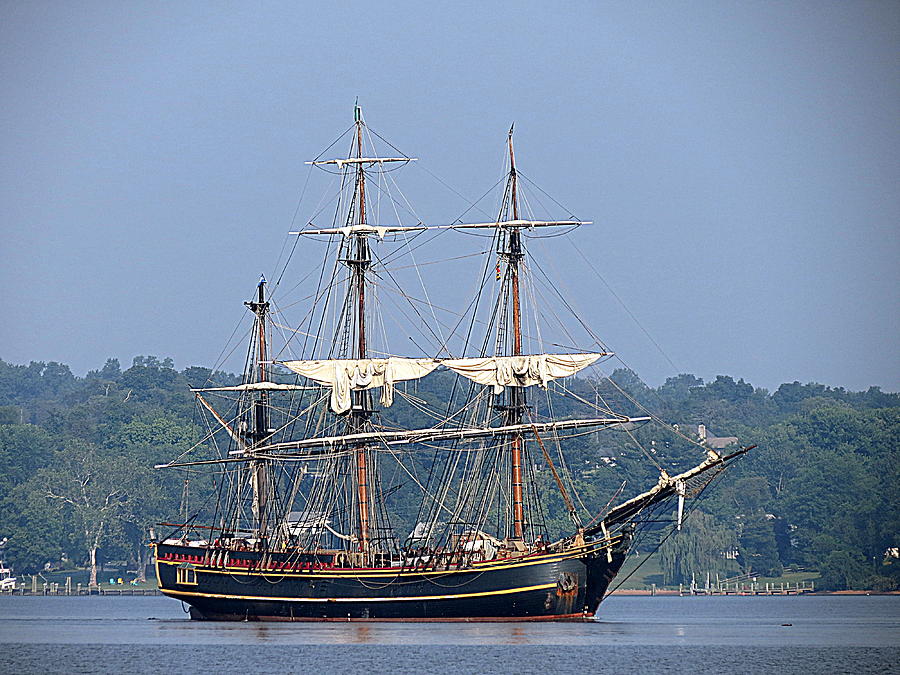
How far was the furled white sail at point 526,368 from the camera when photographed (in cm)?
10862

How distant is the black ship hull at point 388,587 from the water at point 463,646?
985mm

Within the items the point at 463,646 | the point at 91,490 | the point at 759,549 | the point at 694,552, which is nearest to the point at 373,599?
the point at 463,646

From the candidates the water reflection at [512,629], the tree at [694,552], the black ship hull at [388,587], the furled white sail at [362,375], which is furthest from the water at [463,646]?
the tree at [694,552]

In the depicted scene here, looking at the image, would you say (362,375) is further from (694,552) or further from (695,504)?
(695,504)

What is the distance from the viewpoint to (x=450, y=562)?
101 metres

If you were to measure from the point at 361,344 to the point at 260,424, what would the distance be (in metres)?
8.49

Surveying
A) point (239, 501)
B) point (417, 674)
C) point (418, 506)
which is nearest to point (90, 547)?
point (418, 506)

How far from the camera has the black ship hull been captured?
326 feet

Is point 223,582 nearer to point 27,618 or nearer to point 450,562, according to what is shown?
point 450,562

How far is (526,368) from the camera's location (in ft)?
357

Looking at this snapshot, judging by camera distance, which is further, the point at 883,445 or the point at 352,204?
the point at 883,445

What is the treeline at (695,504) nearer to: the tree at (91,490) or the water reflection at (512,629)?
the tree at (91,490)

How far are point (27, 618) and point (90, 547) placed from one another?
182 ft

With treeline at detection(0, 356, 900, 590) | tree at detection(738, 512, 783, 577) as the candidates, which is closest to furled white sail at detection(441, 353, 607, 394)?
treeline at detection(0, 356, 900, 590)
